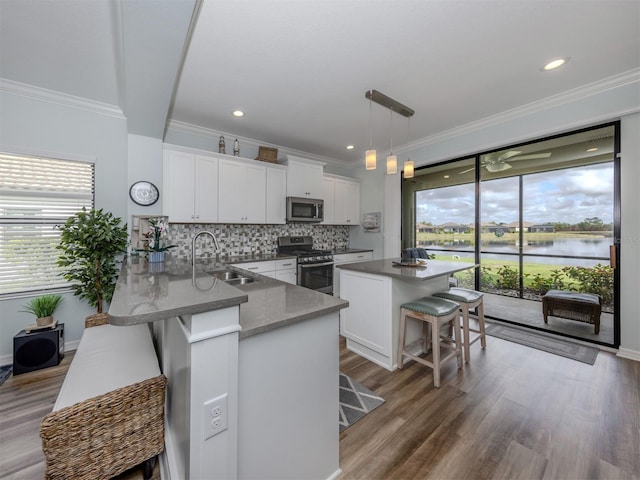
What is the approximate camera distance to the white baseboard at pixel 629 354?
8.28ft

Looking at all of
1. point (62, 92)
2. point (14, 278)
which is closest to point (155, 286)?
point (14, 278)

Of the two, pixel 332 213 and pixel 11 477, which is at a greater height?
pixel 332 213

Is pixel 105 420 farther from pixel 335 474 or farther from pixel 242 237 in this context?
pixel 242 237

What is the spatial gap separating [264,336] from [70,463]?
42.5 inches

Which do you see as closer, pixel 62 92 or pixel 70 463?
pixel 70 463

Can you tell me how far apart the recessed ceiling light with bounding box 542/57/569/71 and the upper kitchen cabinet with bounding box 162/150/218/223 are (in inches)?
148

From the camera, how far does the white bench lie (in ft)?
3.68

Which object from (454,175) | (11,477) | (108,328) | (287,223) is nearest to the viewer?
(11,477)

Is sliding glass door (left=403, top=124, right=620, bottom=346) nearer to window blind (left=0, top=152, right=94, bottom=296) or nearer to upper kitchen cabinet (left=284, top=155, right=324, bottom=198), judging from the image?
upper kitchen cabinet (left=284, top=155, right=324, bottom=198)

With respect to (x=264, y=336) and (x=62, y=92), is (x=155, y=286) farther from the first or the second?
(x=62, y=92)

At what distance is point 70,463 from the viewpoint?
1.15 meters

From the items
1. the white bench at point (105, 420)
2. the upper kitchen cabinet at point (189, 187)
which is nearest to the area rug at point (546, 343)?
the white bench at point (105, 420)

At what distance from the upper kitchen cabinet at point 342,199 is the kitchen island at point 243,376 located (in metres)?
3.55

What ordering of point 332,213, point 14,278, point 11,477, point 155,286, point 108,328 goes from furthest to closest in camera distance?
point 332,213 < point 14,278 < point 108,328 < point 11,477 < point 155,286
